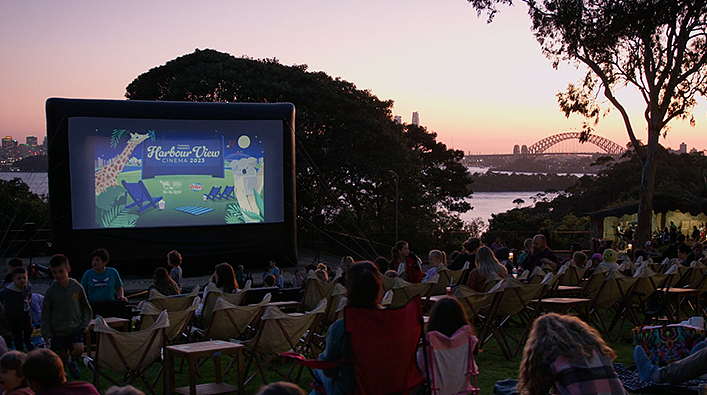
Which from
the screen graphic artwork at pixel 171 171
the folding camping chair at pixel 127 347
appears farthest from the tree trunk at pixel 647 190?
the folding camping chair at pixel 127 347

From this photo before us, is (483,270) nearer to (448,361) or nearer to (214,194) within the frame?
(448,361)

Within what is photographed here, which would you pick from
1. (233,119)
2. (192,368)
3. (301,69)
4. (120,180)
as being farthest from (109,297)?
(301,69)

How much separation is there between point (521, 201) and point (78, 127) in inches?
1292

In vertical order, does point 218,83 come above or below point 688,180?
above

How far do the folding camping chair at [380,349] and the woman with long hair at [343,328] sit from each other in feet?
0.09

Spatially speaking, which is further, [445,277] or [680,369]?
[445,277]

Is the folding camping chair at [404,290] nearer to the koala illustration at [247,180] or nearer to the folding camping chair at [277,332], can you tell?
the folding camping chair at [277,332]

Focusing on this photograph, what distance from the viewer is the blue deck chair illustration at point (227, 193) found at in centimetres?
1475

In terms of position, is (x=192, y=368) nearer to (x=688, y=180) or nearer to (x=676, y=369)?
(x=676, y=369)

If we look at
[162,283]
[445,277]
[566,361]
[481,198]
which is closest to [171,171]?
[162,283]

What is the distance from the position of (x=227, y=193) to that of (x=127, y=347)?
1048 centimetres

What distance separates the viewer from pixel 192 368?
14.2 ft

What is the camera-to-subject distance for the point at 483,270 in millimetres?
6574

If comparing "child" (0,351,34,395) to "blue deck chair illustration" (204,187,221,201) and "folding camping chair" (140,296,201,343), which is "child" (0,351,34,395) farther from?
"blue deck chair illustration" (204,187,221,201)
